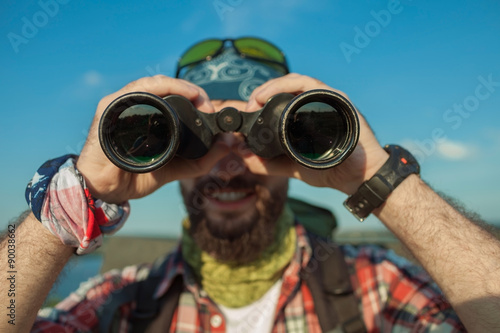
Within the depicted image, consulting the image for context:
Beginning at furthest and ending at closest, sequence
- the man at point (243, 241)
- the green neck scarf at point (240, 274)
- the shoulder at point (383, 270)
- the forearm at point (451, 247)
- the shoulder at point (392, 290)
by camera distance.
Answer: the green neck scarf at point (240, 274) → the shoulder at point (383, 270) → the shoulder at point (392, 290) → the man at point (243, 241) → the forearm at point (451, 247)

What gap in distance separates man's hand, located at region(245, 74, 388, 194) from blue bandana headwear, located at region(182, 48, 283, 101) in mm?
509

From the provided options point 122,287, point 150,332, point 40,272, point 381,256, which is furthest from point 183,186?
point 381,256

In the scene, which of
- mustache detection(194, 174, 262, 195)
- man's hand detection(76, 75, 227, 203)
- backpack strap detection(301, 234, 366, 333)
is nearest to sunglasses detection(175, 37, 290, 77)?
mustache detection(194, 174, 262, 195)

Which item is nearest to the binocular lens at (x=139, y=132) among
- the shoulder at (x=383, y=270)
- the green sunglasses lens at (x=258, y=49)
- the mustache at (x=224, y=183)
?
the mustache at (x=224, y=183)

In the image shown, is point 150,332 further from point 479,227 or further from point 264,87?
point 479,227

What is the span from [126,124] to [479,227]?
137 centimetres

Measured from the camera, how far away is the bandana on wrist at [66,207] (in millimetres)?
1331

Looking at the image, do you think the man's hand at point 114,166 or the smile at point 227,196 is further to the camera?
the smile at point 227,196

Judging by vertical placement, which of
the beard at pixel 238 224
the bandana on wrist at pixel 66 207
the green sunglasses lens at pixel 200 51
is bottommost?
the beard at pixel 238 224

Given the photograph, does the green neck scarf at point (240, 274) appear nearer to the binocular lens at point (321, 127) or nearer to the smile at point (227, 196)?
the smile at point (227, 196)

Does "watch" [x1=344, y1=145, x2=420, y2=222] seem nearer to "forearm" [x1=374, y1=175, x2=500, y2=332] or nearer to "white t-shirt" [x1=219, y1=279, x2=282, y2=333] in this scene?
"forearm" [x1=374, y1=175, x2=500, y2=332]

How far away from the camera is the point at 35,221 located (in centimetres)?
139

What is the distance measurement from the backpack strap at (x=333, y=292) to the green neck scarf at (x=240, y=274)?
157mm

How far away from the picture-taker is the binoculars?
1240 mm
